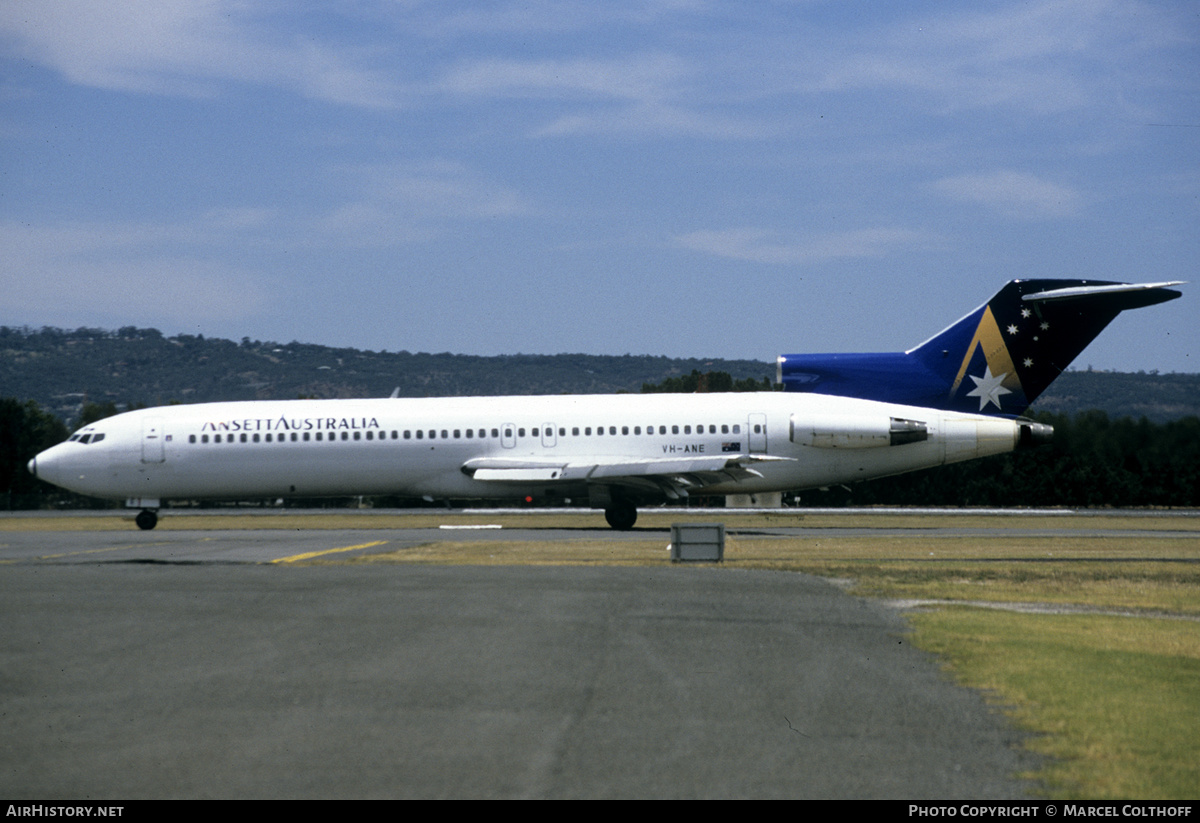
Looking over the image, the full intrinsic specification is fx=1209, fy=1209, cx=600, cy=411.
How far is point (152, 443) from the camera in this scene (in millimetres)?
39031

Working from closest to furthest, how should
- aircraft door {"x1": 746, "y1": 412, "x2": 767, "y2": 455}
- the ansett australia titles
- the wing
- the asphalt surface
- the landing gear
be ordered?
the asphalt surface, the wing, aircraft door {"x1": 746, "y1": 412, "x2": 767, "y2": 455}, the landing gear, the ansett australia titles

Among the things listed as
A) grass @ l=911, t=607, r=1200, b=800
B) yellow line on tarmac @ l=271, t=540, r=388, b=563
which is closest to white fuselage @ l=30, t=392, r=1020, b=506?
yellow line on tarmac @ l=271, t=540, r=388, b=563

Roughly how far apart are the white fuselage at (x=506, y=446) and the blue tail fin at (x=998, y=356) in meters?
0.96

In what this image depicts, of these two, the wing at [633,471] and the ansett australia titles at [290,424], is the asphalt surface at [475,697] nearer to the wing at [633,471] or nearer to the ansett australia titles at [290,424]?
the wing at [633,471]

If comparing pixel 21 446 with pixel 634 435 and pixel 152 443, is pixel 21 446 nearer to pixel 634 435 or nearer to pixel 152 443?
pixel 152 443

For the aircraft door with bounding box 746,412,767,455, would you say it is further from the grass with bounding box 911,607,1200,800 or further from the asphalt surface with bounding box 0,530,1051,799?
the grass with bounding box 911,607,1200,800

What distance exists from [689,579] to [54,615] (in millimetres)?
9333

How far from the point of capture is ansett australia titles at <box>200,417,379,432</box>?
3828 cm

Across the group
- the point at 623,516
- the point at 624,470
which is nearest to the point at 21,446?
the point at 623,516

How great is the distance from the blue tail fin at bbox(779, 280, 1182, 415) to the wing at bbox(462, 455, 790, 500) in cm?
461

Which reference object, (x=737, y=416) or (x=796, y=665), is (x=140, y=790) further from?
(x=737, y=416)

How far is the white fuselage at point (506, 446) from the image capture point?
1427 inches

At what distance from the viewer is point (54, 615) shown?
561 inches
